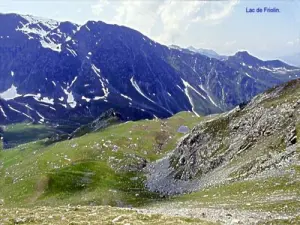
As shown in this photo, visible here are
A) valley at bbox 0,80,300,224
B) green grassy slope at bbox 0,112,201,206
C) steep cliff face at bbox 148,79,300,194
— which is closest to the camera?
valley at bbox 0,80,300,224

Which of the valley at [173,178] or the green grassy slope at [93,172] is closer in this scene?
the valley at [173,178]

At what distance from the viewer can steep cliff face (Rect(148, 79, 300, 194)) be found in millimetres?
63747

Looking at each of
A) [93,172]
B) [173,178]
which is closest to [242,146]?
[173,178]

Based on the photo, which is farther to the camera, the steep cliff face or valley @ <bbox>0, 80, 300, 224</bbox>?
Answer: the steep cliff face

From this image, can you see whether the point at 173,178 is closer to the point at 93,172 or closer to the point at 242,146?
the point at 242,146

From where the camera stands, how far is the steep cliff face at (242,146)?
63747 mm

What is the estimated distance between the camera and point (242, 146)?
267 feet

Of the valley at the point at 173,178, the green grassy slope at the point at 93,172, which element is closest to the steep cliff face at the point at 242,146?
the valley at the point at 173,178

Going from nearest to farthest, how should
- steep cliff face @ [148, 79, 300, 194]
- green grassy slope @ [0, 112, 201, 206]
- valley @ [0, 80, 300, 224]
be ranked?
valley @ [0, 80, 300, 224] < steep cliff face @ [148, 79, 300, 194] < green grassy slope @ [0, 112, 201, 206]

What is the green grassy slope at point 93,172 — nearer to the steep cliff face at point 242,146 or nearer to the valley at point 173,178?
the valley at point 173,178

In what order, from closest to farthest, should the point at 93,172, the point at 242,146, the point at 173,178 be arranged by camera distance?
the point at 242,146 → the point at 173,178 → the point at 93,172

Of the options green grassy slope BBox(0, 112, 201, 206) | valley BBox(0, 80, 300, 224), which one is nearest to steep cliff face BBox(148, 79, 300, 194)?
valley BBox(0, 80, 300, 224)

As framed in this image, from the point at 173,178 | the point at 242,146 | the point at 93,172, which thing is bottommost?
the point at 173,178

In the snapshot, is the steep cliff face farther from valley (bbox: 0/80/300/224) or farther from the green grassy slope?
the green grassy slope
